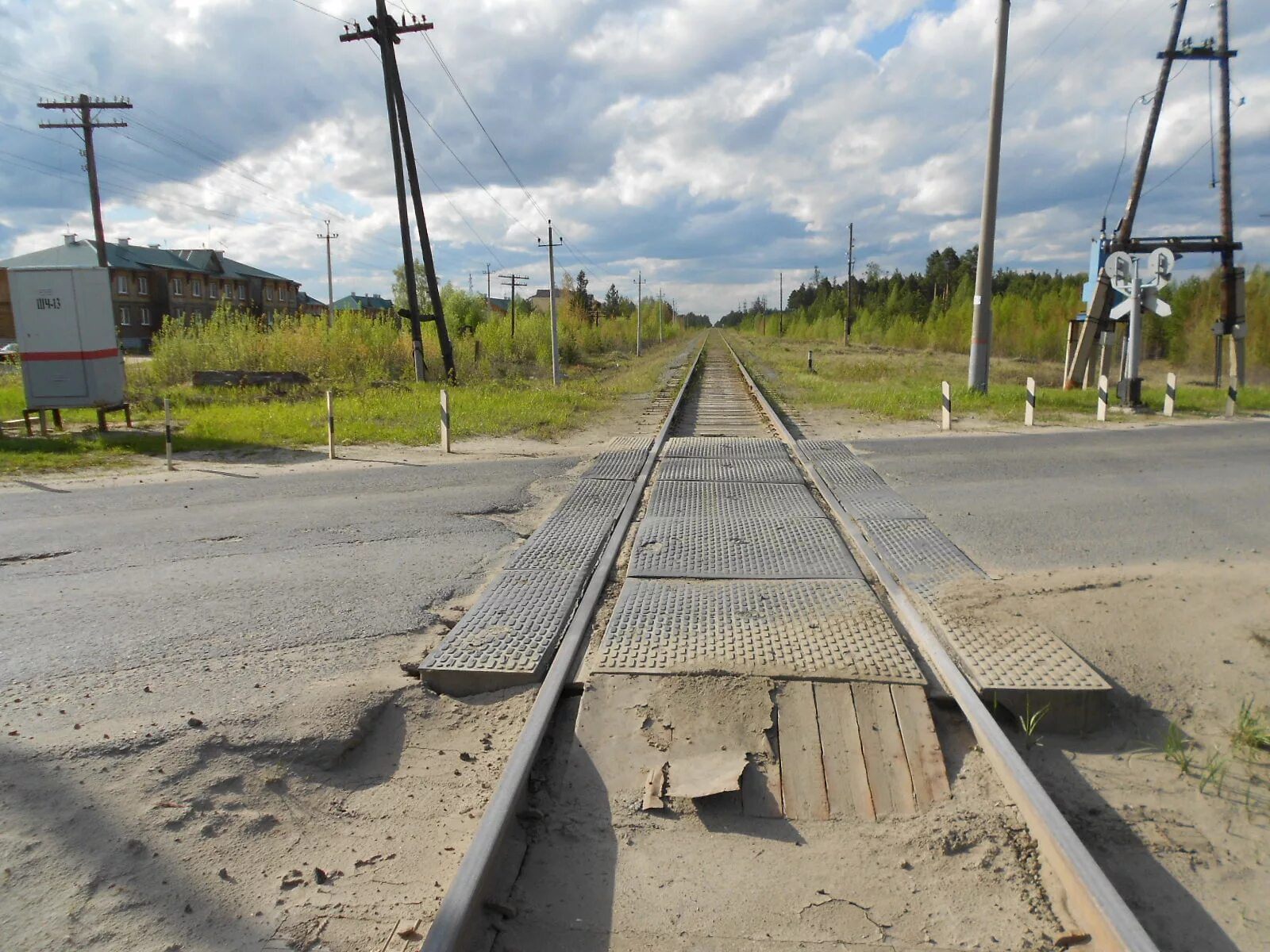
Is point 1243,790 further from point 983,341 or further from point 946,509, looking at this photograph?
point 983,341

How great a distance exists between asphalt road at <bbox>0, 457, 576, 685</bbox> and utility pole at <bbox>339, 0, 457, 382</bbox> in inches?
530

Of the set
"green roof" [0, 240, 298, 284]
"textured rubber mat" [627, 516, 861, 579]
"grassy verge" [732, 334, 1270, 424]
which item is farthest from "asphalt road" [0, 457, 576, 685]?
"green roof" [0, 240, 298, 284]

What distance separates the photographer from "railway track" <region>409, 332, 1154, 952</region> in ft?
9.07

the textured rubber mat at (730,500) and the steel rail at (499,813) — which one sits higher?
the textured rubber mat at (730,500)

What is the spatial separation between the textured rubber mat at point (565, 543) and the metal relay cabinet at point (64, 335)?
10939mm

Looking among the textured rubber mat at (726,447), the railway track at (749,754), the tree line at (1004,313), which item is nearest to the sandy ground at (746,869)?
the railway track at (749,754)

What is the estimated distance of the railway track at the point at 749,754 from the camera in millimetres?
2766

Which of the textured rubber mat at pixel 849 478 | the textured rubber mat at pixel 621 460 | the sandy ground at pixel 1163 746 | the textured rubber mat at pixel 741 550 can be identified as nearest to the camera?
the sandy ground at pixel 1163 746

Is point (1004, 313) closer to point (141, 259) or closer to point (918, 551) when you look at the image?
point (918, 551)

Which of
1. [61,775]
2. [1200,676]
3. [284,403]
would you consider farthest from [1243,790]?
[284,403]

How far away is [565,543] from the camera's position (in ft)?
22.9

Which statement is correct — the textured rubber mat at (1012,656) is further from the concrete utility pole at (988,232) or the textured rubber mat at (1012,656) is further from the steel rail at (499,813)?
the concrete utility pole at (988,232)

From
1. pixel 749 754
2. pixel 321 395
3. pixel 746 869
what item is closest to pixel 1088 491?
pixel 749 754

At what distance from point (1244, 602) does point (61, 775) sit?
6425 millimetres
